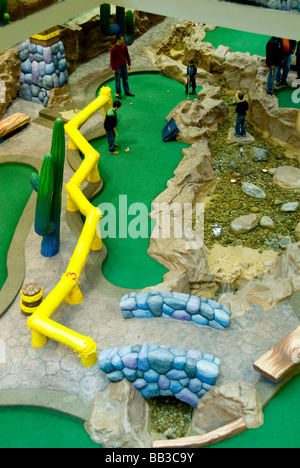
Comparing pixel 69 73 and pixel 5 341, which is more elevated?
pixel 69 73

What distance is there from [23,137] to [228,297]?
6414 millimetres

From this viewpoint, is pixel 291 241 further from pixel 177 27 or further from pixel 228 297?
pixel 177 27

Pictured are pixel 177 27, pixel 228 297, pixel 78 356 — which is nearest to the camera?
pixel 78 356

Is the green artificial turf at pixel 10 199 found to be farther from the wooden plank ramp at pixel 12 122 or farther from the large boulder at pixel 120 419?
the large boulder at pixel 120 419

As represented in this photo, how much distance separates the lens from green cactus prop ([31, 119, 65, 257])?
7223 mm

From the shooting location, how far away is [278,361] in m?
6.05

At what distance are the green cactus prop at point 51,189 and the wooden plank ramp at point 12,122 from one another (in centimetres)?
369

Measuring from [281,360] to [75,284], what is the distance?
3.02 m

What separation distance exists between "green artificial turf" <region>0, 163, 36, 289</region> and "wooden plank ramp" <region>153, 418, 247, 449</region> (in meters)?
3.72

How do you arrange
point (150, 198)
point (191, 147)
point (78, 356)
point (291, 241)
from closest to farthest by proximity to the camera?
point (78, 356) < point (291, 241) < point (150, 198) < point (191, 147)

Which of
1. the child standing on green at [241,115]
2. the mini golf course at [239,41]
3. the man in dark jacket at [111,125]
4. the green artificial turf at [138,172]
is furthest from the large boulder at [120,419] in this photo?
the mini golf course at [239,41]

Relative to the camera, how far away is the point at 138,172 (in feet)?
33.7
